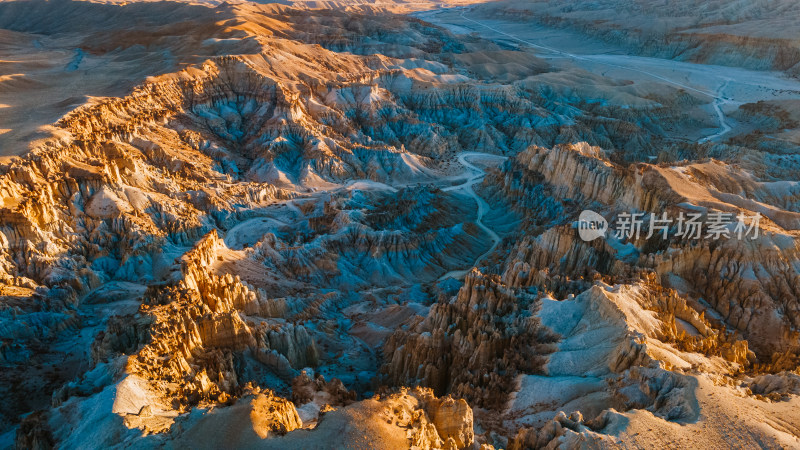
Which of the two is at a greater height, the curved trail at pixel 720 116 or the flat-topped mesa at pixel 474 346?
the flat-topped mesa at pixel 474 346

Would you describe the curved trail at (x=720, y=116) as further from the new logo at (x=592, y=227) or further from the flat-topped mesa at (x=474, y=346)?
the flat-topped mesa at (x=474, y=346)

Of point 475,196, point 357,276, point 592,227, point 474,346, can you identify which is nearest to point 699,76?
point 475,196

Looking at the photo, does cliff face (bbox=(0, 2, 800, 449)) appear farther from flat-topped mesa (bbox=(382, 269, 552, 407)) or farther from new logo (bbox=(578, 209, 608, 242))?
new logo (bbox=(578, 209, 608, 242))

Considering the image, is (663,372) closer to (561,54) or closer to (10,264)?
(10,264)

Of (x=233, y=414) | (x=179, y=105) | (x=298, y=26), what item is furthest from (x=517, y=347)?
(x=298, y=26)

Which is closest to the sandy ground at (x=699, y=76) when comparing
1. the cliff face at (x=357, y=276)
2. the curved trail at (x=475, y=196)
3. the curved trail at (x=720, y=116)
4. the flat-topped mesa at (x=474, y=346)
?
the curved trail at (x=720, y=116)

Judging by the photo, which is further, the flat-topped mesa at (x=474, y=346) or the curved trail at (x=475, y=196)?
the curved trail at (x=475, y=196)

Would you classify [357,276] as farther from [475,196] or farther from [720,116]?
[720,116]

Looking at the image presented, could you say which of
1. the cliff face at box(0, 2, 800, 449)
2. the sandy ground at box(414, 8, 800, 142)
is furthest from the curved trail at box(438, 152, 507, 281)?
the sandy ground at box(414, 8, 800, 142)

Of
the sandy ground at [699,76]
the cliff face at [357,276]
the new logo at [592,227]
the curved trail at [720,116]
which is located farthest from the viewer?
the sandy ground at [699,76]
